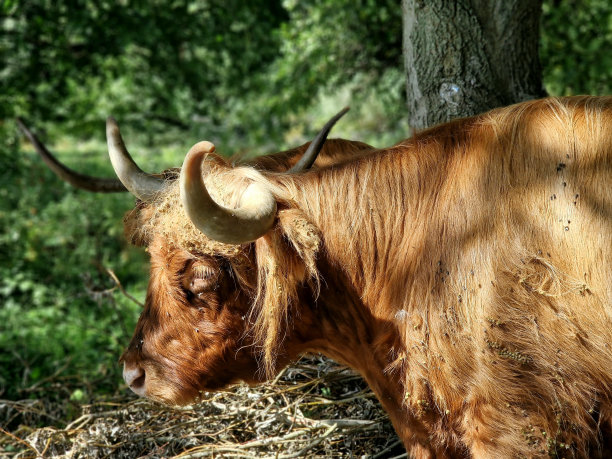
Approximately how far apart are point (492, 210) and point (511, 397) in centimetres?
69

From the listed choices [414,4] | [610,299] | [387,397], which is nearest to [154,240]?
[387,397]

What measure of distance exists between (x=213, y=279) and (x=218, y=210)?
1.88ft

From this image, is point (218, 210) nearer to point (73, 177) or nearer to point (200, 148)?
point (200, 148)

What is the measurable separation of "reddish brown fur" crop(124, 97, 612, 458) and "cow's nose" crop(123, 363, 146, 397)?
1.6 inches

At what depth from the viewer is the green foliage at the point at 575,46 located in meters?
5.92

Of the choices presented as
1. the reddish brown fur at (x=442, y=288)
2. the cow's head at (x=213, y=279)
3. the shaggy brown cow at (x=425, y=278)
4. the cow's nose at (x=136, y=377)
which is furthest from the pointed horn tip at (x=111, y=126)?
the cow's nose at (x=136, y=377)

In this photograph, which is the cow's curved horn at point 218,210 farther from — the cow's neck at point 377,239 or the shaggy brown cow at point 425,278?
the cow's neck at point 377,239

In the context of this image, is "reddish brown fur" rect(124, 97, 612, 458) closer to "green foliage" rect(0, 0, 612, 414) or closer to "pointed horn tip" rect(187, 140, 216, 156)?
"pointed horn tip" rect(187, 140, 216, 156)

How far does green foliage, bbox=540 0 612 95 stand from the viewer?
5.92 metres

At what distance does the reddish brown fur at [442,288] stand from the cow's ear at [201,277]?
0.01 meters

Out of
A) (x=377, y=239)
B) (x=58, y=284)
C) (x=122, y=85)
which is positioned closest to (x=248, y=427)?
(x=377, y=239)

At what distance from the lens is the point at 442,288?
2.56 metres

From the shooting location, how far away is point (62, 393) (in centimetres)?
480

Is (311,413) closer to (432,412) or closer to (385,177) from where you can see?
(432,412)
